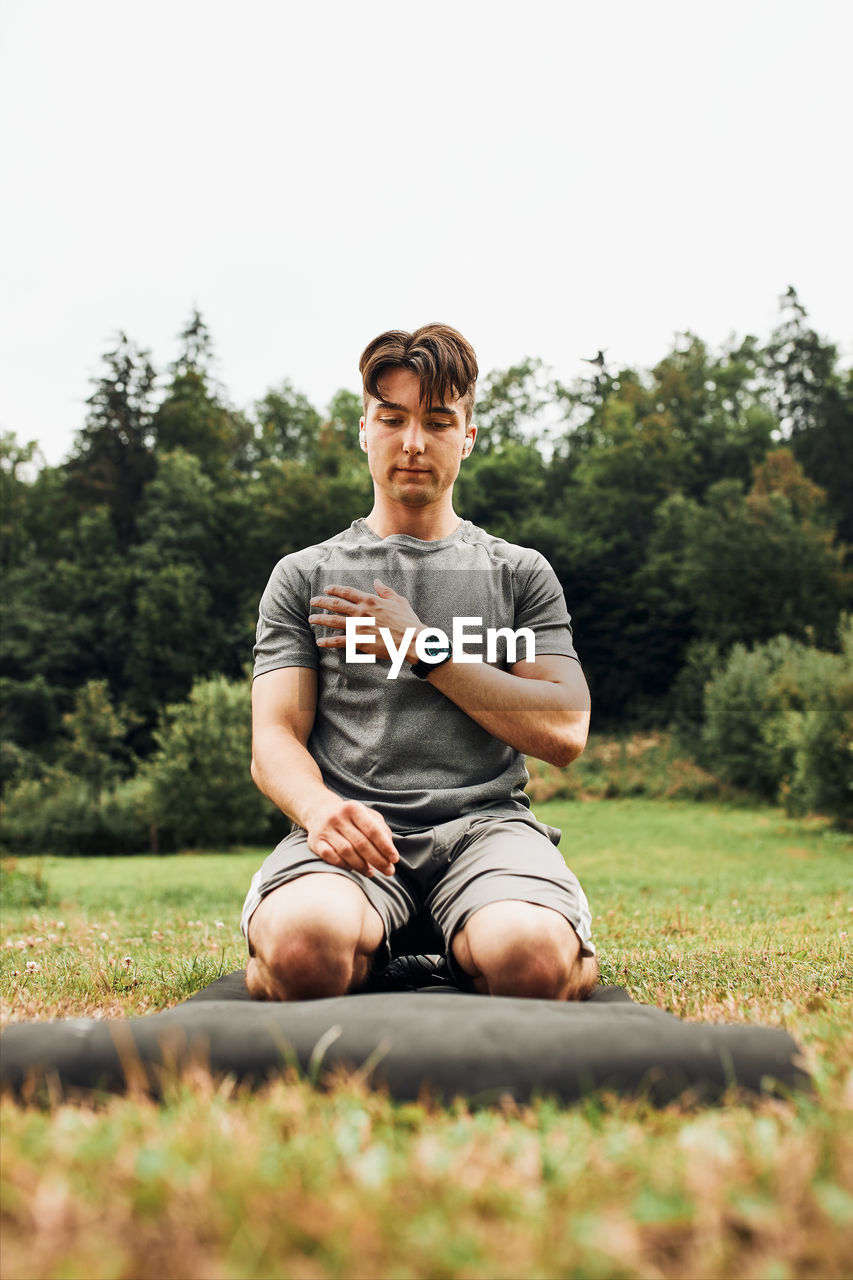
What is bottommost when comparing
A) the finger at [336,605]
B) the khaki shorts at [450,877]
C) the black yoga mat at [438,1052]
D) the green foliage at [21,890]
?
the green foliage at [21,890]

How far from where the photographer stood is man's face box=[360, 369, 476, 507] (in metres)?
3.10

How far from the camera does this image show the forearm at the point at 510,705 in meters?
2.84

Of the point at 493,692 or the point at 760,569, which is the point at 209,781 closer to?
the point at 760,569

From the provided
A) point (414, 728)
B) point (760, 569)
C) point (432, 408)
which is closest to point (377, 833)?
point (414, 728)

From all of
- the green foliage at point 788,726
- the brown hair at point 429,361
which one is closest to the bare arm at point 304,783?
the brown hair at point 429,361

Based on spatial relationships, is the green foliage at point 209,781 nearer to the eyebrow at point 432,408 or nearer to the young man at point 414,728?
the young man at point 414,728

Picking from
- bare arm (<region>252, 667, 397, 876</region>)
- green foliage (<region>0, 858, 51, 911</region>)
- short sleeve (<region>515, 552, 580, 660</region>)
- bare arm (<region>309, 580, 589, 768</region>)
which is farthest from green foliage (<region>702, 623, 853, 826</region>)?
bare arm (<region>252, 667, 397, 876</region>)

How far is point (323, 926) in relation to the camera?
2.35 metres

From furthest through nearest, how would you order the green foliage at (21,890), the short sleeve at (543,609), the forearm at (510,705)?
1. the green foliage at (21,890)
2. the short sleeve at (543,609)
3. the forearm at (510,705)

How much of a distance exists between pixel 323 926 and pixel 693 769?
93.8 ft

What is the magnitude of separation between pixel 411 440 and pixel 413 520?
0.31 metres

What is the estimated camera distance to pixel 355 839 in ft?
8.21

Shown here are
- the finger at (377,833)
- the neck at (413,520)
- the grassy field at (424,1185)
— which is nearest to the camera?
the grassy field at (424,1185)

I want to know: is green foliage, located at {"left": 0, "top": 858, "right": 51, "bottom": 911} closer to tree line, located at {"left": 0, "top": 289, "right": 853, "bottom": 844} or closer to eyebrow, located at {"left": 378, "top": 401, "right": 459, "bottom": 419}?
eyebrow, located at {"left": 378, "top": 401, "right": 459, "bottom": 419}
